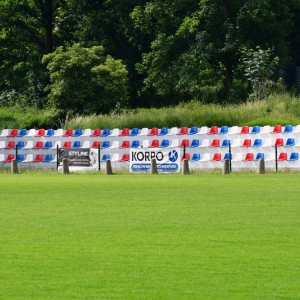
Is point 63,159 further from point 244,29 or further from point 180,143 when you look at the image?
point 244,29

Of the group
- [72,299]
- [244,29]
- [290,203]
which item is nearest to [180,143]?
[244,29]

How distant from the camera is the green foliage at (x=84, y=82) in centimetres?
5538

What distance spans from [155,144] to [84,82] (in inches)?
503

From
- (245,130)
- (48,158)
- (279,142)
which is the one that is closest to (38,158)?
(48,158)

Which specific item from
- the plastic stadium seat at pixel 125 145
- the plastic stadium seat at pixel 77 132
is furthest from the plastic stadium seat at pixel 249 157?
the plastic stadium seat at pixel 77 132

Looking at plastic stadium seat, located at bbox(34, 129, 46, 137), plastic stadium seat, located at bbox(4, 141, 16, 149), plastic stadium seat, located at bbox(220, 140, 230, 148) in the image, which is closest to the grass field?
plastic stadium seat, located at bbox(220, 140, 230, 148)

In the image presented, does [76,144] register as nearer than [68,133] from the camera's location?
Yes

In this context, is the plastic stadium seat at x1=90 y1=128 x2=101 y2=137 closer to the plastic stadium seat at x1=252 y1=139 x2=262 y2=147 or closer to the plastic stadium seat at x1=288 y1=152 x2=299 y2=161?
the plastic stadium seat at x1=252 y1=139 x2=262 y2=147

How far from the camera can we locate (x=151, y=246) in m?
14.1

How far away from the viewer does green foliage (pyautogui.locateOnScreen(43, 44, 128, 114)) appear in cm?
5538

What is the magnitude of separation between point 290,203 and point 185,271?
10037mm

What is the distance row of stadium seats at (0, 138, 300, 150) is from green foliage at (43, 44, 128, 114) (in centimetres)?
757

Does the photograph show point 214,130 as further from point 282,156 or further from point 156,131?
point 282,156

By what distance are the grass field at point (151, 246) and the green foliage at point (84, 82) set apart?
1205 inches
